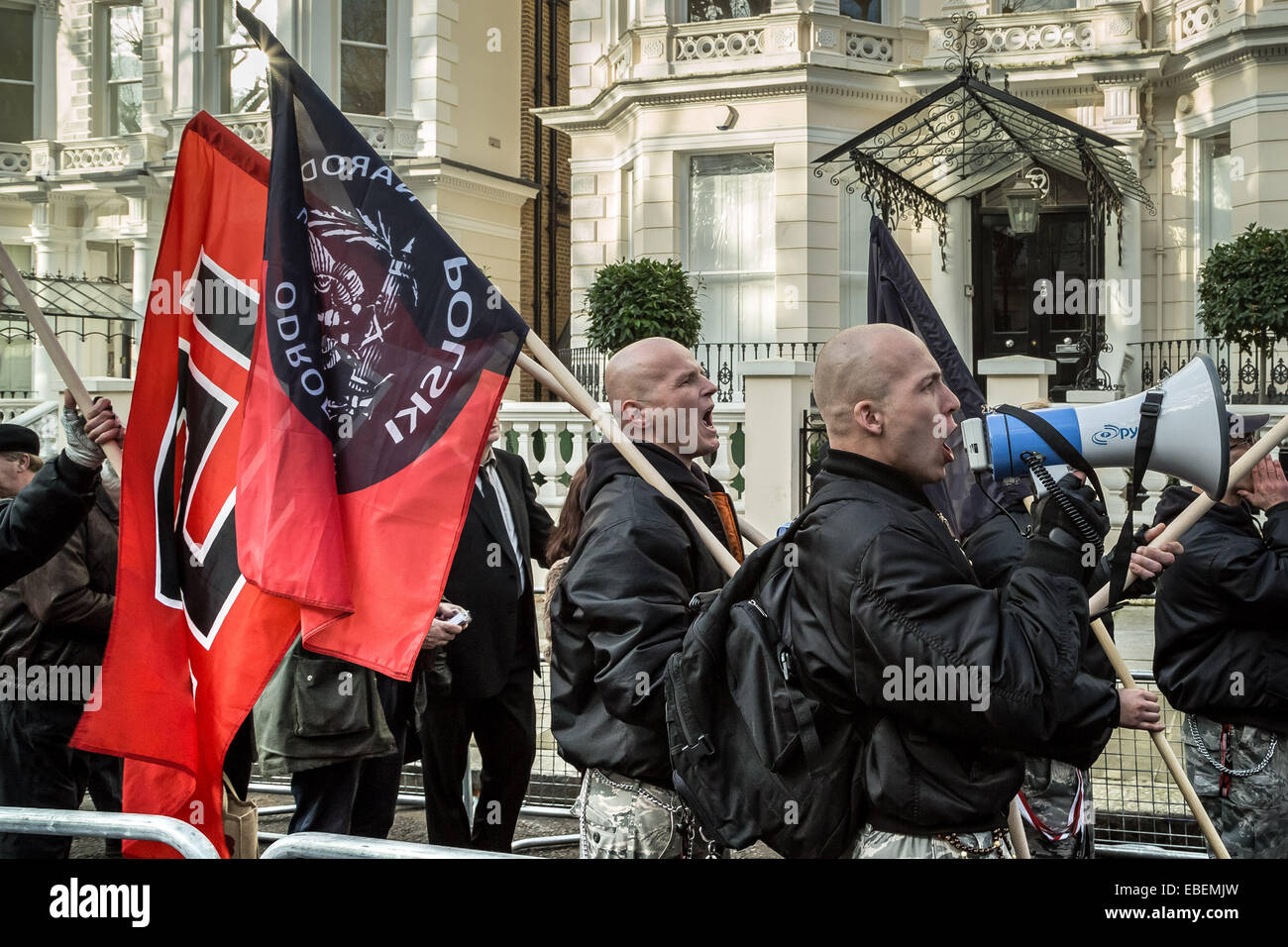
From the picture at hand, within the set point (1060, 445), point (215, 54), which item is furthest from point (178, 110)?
point (1060, 445)

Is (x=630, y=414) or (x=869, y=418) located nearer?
(x=869, y=418)

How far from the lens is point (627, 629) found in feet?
11.5

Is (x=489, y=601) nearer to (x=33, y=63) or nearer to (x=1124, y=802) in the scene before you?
(x=1124, y=802)

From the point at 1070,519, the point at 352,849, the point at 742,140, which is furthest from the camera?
the point at 742,140

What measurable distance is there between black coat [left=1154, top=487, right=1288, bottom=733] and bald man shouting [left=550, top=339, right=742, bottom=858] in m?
1.94

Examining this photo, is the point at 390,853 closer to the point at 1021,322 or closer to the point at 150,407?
the point at 150,407

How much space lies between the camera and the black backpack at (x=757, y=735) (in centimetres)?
286

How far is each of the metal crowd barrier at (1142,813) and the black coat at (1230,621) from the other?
593 mm

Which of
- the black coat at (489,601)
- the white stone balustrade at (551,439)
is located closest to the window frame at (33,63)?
the white stone balustrade at (551,439)

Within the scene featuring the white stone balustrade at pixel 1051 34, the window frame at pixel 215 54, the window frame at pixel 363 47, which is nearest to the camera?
the white stone balustrade at pixel 1051 34

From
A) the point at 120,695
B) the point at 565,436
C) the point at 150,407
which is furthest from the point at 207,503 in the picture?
the point at 565,436

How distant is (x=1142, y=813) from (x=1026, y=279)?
46.8ft

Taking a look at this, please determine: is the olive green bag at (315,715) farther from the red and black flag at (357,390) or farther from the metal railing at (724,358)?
the metal railing at (724,358)
